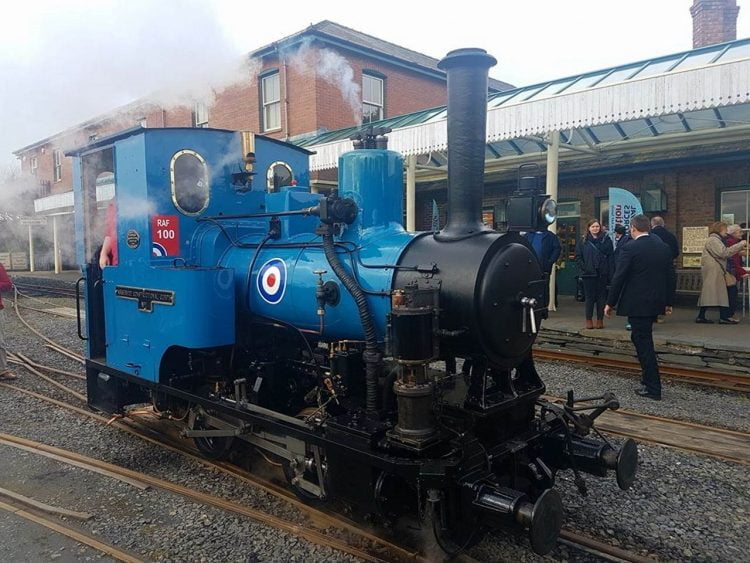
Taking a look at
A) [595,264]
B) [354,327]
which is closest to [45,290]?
[595,264]

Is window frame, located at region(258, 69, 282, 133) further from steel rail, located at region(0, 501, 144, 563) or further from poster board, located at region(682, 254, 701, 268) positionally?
steel rail, located at region(0, 501, 144, 563)

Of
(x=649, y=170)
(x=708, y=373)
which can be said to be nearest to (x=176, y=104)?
(x=708, y=373)

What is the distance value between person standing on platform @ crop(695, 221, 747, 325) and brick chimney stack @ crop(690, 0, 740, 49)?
813 centimetres

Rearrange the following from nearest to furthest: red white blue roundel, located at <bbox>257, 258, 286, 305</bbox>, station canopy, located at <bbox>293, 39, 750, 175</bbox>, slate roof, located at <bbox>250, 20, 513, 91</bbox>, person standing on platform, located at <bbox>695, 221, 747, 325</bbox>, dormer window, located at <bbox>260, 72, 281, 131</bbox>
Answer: red white blue roundel, located at <bbox>257, 258, 286, 305</bbox>, station canopy, located at <bbox>293, 39, 750, 175</bbox>, person standing on platform, located at <bbox>695, 221, 747, 325</bbox>, slate roof, located at <bbox>250, 20, 513, 91</bbox>, dormer window, located at <bbox>260, 72, 281, 131</bbox>

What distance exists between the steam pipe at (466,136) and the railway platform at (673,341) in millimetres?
5210

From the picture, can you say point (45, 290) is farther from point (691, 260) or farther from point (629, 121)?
point (691, 260)

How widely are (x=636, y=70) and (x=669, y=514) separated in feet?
25.1

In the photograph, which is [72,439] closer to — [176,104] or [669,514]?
[176,104]

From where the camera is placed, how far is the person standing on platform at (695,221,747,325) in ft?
28.6

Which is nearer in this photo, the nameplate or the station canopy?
the nameplate

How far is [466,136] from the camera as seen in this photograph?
127 inches

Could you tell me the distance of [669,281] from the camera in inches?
245

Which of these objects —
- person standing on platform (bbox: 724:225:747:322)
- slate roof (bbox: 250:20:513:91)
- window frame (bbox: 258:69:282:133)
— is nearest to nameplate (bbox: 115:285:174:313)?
slate roof (bbox: 250:20:513:91)

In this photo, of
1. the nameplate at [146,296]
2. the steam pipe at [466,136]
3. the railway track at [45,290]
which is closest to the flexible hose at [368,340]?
the steam pipe at [466,136]
